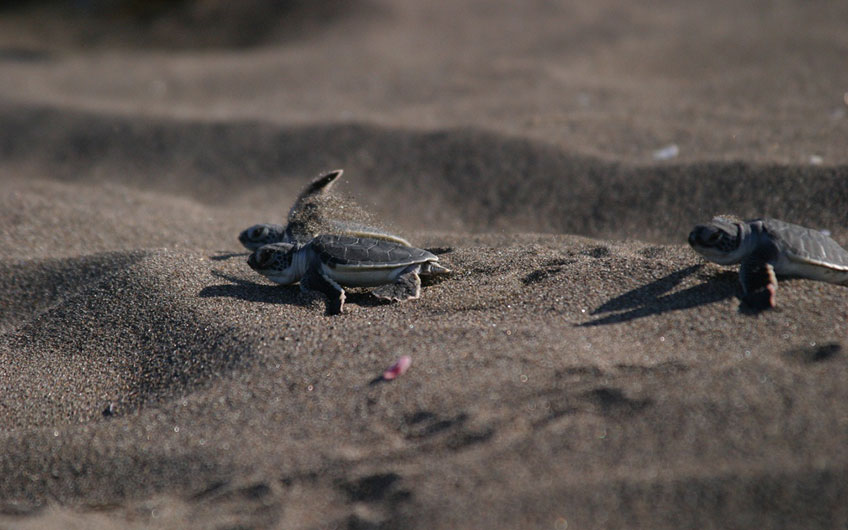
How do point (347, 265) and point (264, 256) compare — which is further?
point (264, 256)

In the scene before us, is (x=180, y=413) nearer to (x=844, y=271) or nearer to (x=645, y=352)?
(x=645, y=352)

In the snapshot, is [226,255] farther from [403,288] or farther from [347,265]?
[403,288]

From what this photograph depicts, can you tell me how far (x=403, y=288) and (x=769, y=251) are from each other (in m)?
1.42

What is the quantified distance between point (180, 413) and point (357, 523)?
81cm

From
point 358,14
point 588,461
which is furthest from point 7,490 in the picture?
point 358,14

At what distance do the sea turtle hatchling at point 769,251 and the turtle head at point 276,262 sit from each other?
166 cm

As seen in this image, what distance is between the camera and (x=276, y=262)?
294 cm

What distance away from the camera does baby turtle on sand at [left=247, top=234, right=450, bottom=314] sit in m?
2.78

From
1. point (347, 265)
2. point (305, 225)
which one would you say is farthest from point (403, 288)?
point (305, 225)

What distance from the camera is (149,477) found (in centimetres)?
196

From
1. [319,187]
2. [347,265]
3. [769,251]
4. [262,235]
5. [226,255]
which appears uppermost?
[769,251]

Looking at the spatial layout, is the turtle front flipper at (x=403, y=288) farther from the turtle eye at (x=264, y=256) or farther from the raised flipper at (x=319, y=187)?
the raised flipper at (x=319, y=187)

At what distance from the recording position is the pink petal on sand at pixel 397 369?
2.16m

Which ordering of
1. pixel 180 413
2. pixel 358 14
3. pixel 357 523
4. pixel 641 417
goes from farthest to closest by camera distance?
Answer: pixel 358 14, pixel 180 413, pixel 641 417, pixel 357 523
